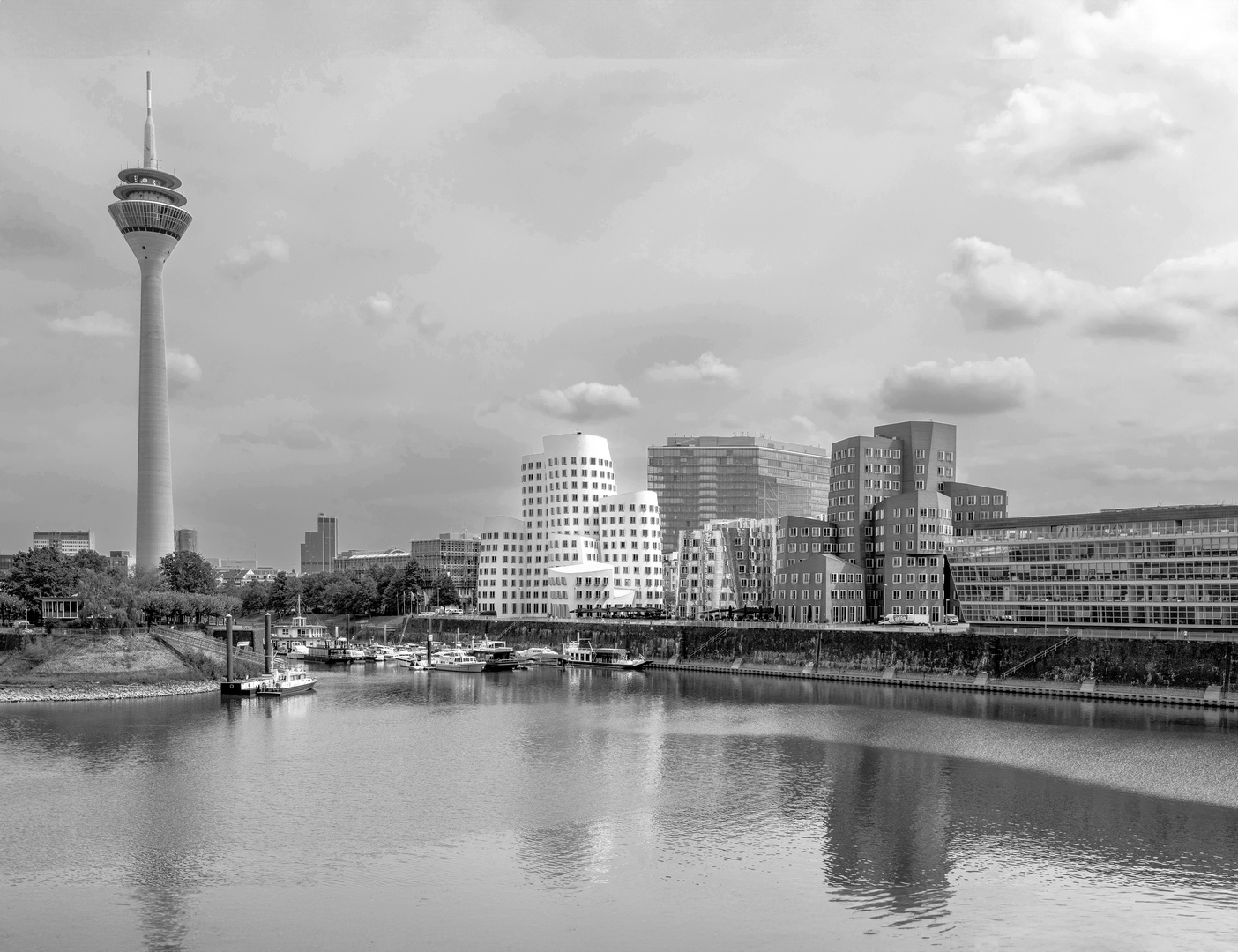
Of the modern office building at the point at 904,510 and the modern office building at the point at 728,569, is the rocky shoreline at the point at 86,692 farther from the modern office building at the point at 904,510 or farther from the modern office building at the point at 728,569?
the modern office building at the point at 728,569

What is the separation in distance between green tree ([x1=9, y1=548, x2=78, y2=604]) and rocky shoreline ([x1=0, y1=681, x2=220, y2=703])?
20481 millimetres

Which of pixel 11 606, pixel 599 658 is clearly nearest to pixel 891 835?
pixel 599 658

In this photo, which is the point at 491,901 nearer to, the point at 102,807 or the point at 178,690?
the point at 102,807

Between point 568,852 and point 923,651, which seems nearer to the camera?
point 568,852

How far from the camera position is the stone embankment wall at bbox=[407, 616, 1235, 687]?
311 ft

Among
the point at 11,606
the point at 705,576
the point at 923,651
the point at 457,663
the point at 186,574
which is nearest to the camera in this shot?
the point at 923,651

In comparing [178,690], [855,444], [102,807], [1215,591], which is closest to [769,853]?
[102,807]

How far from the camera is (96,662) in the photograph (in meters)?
101

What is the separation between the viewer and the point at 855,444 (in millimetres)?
151625

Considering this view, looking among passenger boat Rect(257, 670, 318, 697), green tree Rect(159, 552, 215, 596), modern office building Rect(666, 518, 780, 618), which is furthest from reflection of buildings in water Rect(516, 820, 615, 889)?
green tree Rect(159, 552, 215, 596)

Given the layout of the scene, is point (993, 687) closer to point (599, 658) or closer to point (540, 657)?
point (599, 658)

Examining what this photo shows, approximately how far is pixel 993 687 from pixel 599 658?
184 ft

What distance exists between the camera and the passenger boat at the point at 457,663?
13712cm

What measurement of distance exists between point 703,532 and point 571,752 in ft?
371
